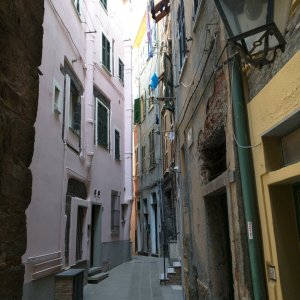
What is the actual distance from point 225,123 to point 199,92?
5.84ft

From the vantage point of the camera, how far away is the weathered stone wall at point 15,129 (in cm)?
253

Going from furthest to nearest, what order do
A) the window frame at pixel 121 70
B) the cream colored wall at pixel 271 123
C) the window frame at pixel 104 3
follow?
1. the window frame at pixel 121 70
2. the window frame at pixel 104 3
3. the cream colored wall at pixel 271 123

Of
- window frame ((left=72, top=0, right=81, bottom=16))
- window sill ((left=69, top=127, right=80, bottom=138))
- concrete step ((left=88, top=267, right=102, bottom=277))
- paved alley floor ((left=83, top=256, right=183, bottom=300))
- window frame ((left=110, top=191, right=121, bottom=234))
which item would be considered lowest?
paved alley floor ((left=83, top=256, right=183, bottom=300))

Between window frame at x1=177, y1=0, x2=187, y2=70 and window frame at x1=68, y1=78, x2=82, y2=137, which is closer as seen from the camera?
window frame at x1=177, y1=0, x2=187, y2=70

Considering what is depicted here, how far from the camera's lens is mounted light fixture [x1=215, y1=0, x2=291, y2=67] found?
2.90 metres

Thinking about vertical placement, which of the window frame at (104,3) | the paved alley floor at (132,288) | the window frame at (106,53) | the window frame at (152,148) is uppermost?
the window frame at (104,3)

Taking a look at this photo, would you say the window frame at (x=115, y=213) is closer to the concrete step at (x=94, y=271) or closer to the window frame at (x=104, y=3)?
the concrete step at (x=94, y=271)

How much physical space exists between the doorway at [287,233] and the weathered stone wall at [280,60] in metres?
0.92

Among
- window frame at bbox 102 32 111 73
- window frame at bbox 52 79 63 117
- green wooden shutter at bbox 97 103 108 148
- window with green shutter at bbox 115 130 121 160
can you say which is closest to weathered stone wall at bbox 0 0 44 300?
window frame at bbox 52 79 63 117

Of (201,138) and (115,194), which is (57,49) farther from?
(115,194)

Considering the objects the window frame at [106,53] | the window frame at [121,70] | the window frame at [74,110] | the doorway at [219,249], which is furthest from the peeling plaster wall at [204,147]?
the window frame at [121,70]

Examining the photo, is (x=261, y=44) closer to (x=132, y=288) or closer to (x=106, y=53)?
(x=132, y=288)

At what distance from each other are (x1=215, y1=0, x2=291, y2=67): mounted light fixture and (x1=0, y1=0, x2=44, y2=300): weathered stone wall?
1.46 metres

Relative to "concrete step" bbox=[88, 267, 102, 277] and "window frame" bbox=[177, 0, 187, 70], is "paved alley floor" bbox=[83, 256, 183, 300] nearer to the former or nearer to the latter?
"concrete step" bbox=[88, 267, 102, 277]
